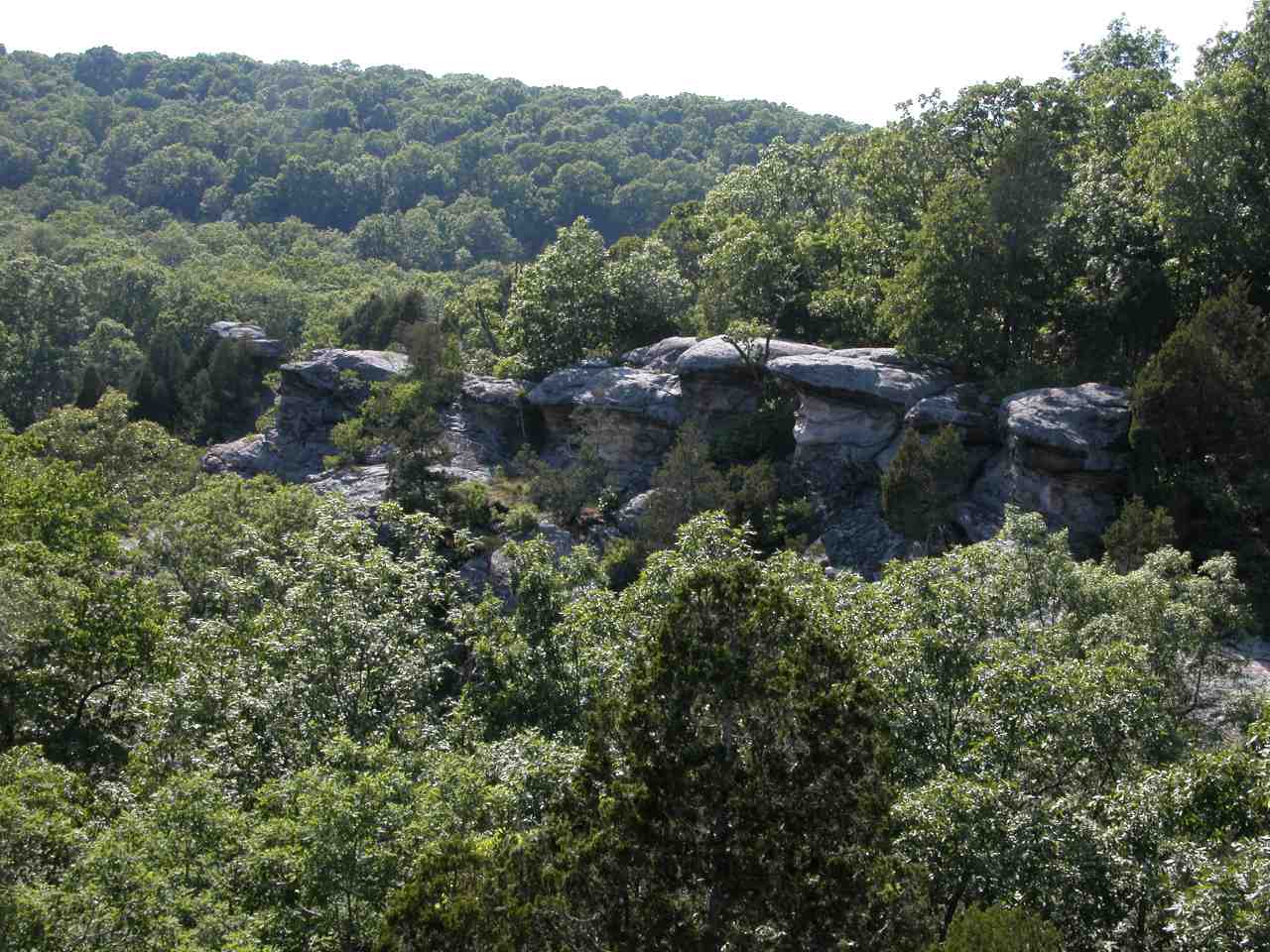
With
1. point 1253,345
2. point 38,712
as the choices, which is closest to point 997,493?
point 1253,345

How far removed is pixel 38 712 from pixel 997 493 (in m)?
25.3

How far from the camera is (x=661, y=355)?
45.6 meters

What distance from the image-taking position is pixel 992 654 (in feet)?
60.5

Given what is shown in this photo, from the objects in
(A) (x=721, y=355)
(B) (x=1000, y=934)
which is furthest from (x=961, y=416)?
(B) (x=1000, y=934)

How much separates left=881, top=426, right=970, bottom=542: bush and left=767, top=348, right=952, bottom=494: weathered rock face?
3.86 meters

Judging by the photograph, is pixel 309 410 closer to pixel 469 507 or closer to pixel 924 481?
pixel 469 507

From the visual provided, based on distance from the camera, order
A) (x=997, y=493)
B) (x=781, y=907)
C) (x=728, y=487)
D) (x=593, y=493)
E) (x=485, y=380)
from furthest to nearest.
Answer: (x=485, y=380) < (x=593, y=493) < (x=728, y=487) < (x=997, y=493) < (x=781, y=907)

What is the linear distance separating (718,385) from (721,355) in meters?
1.34

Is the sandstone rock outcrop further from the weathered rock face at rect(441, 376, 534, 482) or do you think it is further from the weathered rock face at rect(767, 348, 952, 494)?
the weathered rock face at rect(767, 348, 952, 494)

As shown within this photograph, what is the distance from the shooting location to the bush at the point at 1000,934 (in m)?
12.3

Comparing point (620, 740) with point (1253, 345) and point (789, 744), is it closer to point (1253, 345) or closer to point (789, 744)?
point (789, 744)

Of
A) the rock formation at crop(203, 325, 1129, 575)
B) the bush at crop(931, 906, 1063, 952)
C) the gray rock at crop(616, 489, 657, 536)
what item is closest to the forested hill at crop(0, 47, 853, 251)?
the rock formation at crop(203, 325, 1129, 575)

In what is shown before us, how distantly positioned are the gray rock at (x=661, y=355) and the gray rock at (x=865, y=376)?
6409 mm

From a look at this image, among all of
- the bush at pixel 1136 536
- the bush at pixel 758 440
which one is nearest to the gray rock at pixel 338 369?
the bush at pixel 758 440
